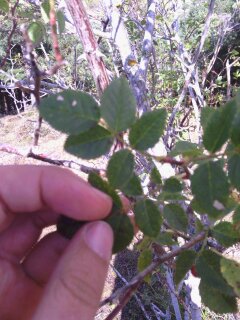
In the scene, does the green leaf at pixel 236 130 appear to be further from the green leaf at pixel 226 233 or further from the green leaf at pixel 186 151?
the green leaf at pixel 226 233

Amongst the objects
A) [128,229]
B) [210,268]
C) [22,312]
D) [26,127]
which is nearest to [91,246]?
[128,229]

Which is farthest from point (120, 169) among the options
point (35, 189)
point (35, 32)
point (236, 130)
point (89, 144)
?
point (35, 32)

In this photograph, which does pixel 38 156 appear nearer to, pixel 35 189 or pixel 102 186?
pixel 35 189

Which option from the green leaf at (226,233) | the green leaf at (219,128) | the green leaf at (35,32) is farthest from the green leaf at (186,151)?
the green leaf at (35,32)

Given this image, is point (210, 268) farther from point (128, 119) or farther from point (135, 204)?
point (128, 119)

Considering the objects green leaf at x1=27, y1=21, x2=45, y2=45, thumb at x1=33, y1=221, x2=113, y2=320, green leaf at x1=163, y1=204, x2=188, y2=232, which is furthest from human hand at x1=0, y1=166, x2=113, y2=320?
green leaf at x1=27, y1=21, x2=45, y2=45

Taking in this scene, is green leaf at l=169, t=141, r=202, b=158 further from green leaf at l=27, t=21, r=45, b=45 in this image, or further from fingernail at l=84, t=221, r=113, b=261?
green leaf at l=27, t=21, r=45, b=45
